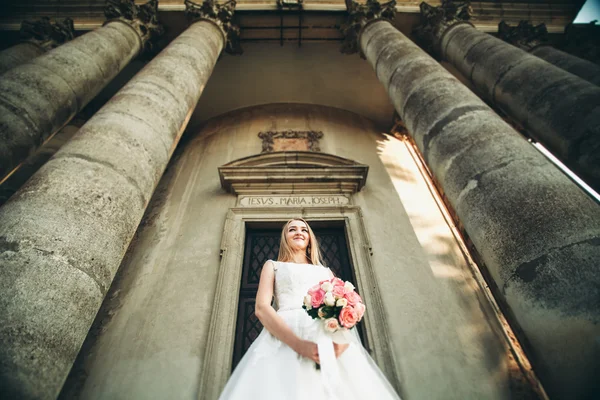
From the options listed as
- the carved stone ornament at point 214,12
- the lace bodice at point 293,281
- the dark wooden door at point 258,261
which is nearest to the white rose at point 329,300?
the lace bodice at point 293,281

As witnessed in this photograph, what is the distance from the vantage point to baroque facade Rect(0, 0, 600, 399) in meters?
2.47

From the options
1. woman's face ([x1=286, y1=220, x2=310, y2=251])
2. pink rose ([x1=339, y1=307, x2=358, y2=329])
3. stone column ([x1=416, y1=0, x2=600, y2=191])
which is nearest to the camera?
pink rose ([x1=339, y1=307, x2=358, y2=329])

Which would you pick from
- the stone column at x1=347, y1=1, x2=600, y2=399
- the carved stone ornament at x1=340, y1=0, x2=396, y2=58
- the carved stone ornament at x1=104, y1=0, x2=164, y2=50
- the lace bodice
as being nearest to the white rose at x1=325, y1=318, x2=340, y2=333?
the lace bodice

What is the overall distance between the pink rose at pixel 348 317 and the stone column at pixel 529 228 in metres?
1.44

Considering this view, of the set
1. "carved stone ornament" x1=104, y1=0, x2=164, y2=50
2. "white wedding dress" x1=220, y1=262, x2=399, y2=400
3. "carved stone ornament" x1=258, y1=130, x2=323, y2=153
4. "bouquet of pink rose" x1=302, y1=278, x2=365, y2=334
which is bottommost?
"white wedding dress" x1=220, y1=262, x2=399, y2=400

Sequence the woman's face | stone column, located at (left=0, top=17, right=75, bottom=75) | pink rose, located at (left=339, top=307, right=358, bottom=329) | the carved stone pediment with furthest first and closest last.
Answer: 1. stone column, located at (left=0, top=17, right=75, bottom=75)
2. the carved stone pediment
3. the woman's face
4. pink rose, located at (left=339, top=307, right=358, bottom=329)

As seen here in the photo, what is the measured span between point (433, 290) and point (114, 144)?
555 cm

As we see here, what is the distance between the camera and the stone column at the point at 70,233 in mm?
2102

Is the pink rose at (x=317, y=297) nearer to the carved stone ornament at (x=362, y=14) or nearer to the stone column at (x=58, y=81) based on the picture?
the stone column at (x=58, y=81)

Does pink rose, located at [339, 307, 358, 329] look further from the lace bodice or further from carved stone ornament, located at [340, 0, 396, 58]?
carved stone ornament, located at [340, 0, 396, 58]

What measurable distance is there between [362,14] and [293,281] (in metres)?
8.05

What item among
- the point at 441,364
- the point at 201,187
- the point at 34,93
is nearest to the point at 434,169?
the point at 441,364

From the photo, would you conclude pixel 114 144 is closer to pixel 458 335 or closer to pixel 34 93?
pixel 34 93

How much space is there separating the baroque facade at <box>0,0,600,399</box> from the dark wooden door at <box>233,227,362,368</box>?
0.11 ft
